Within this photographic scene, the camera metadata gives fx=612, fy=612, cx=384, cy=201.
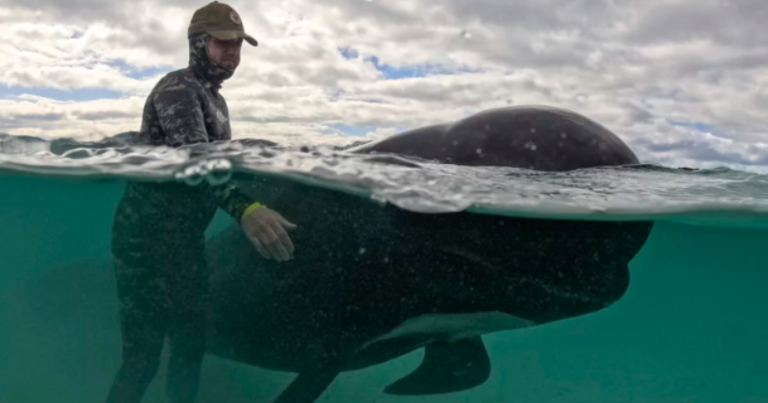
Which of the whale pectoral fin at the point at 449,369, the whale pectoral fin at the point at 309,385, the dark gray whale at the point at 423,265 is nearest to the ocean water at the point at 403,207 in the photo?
the dark gray whale at the point at 423,265

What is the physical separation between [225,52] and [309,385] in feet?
10.2

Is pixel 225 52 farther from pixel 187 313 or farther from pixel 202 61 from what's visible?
pixel 187 313

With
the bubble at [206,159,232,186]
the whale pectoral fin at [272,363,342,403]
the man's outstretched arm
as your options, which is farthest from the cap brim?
the whale pectoral fin at [272,363,342,403]

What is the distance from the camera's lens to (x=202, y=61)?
5.66 meters

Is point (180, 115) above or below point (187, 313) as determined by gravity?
above

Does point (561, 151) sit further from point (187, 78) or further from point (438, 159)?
point (187, 78)

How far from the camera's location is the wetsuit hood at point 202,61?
562 centimetres

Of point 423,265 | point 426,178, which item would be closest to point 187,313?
point 423,265

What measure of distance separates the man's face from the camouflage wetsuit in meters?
0.06

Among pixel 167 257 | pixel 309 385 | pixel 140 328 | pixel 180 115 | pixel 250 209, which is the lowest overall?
pixel 309 385

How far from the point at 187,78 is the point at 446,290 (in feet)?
9.66

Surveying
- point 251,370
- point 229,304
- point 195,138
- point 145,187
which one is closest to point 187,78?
point 195,138

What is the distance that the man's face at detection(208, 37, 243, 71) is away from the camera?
5.62 metres

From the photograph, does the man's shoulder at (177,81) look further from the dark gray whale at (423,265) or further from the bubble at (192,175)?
the dark gray whale at (423,265)
